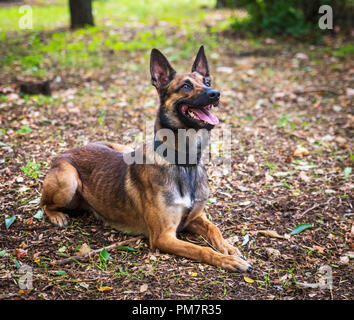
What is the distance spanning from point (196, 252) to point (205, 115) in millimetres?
1344

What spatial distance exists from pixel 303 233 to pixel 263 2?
8.51m

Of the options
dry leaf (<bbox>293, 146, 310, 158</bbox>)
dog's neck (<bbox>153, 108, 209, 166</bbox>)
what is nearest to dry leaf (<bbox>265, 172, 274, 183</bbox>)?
dry leaf (<bbox>293, 146, 310, 158</bbox>)

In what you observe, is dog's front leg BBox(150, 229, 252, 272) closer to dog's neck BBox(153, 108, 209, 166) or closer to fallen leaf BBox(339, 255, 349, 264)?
dog's neck BBox(153, 108, 209, 166)

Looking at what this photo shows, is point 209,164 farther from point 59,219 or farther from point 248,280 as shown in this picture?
point 248,280

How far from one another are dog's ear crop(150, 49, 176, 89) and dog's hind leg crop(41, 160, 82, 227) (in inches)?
56.3

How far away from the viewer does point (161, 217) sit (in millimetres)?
3863

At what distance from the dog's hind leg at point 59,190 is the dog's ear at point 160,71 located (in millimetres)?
1429

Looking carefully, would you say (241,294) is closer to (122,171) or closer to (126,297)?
(126,297)

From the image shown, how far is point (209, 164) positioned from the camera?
5859 millimetres

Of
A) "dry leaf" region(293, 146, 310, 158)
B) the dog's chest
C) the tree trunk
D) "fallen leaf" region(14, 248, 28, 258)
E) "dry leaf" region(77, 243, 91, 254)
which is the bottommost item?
"dry leaf" region(77, 243, 91, 254)

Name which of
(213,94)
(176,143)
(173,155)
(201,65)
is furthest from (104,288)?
(201,65)

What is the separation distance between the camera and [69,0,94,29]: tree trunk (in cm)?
1152

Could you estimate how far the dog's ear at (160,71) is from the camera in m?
4.11

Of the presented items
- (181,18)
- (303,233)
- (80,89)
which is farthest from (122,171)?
(181,18)
